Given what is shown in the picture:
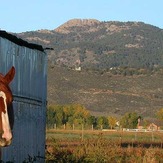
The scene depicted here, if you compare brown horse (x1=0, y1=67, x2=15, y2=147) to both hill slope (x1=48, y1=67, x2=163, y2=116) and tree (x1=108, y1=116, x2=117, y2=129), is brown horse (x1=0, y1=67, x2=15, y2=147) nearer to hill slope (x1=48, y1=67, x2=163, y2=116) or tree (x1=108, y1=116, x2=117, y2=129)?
tree (x1=108, y1=116, x2=117, y2=129)

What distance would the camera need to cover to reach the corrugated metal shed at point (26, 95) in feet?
49.7

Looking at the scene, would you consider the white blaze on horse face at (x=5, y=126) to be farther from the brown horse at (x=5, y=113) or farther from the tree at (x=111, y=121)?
the tree at (x=111, y=121)

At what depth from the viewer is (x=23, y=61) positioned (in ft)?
53.3

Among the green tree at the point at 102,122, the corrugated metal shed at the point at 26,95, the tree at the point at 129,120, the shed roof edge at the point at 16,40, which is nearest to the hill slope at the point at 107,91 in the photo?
the green tree at the point at 102,122

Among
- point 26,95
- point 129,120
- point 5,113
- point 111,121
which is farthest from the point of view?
point 111,121

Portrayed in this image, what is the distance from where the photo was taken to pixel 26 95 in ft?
53.7

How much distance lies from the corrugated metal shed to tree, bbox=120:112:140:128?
80287mm

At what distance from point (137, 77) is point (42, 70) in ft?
393

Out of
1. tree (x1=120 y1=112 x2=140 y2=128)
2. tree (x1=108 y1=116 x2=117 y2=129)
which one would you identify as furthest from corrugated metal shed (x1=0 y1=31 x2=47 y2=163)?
A: tree (x1=108 y1=116 x2=117 y2=129)

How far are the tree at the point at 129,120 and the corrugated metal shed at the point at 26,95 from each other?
80.3 metres

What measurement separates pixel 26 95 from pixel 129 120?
278ft

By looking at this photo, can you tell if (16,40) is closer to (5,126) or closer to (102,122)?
(5,126)

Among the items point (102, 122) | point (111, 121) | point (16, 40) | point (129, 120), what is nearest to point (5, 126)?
point (16, 40)

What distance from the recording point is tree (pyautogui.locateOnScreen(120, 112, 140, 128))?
98931 mm
